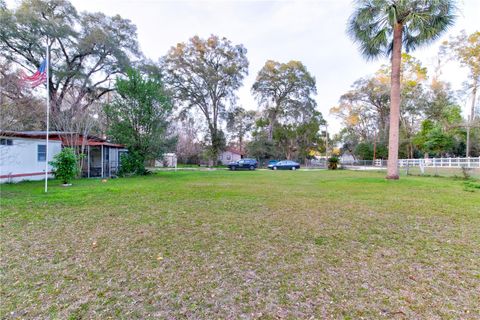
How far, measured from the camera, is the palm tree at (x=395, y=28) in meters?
10.9

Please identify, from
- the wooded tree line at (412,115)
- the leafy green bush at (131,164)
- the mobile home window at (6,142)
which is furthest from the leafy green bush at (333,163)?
the mobile home window at (6,142)

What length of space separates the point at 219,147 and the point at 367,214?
26648 mm

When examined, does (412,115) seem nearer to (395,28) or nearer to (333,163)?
(333,163)

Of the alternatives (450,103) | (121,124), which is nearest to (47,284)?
(121,124)

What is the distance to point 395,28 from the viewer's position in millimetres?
11859

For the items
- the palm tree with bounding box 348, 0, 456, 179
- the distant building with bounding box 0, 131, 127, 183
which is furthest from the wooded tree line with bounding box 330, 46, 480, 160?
the distant building with bounding box 0, 131, 127, 183

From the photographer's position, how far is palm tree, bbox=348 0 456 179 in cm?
1091

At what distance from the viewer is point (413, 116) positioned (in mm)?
32156

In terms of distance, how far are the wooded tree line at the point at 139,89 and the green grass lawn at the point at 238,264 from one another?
8.42m

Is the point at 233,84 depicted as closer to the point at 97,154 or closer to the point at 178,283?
the point at 97,154

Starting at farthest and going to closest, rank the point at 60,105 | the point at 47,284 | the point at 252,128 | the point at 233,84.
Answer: the point at 252,128, the point at 233,84, the point at 60,105, the point at 47,284

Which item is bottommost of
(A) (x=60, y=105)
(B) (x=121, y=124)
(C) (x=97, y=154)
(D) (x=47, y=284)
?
(D) (x=47, y=284)

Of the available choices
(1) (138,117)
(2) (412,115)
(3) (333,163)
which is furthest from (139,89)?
(2) (412,115)

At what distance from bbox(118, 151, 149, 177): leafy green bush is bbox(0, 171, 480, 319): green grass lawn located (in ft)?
32.0
